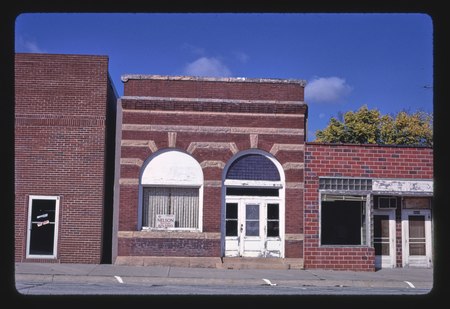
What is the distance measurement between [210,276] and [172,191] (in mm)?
4035

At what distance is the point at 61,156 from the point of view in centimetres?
A: 1880

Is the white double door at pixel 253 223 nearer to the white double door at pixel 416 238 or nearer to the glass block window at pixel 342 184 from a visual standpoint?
the glass block window at pixel 342 184

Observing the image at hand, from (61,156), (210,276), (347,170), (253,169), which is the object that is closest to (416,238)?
(347,170)

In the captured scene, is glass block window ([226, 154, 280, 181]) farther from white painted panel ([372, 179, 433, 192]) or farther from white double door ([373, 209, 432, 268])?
white double door ([373, 209, 432, 268])

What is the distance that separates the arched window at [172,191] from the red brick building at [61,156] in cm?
154

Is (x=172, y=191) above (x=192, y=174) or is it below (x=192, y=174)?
below

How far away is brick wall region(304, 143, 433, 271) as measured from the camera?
61.9ft

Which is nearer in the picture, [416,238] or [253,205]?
[253,205]

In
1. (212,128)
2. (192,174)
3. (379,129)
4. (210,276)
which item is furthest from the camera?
(379,129)

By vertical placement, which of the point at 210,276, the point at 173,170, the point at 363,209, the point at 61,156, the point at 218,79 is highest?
the point at 218,79

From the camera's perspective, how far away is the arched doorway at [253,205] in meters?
19.3

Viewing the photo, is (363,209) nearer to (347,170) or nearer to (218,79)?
(347,170)
